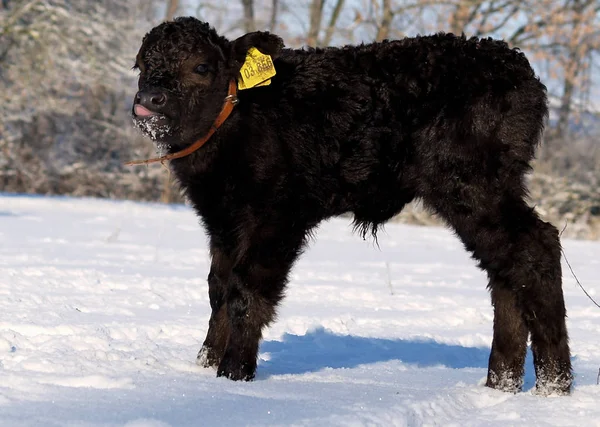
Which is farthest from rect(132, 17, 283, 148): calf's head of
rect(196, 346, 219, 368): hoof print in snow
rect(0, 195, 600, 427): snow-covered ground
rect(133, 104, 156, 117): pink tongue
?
rect(0, 195, 600, 427): snow-covered ground

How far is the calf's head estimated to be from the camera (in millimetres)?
4551

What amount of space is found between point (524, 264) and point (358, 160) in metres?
1.10

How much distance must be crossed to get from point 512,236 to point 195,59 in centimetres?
205

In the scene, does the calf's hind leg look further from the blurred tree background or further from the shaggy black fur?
the blurred tree background

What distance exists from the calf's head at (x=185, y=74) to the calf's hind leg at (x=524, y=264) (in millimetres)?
1441

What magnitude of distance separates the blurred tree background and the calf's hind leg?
18014 mm

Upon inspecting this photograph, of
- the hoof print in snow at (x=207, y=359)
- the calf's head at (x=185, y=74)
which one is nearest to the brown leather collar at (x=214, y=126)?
the calf's head at (x=185, y=74)

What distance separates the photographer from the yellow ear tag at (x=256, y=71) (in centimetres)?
473

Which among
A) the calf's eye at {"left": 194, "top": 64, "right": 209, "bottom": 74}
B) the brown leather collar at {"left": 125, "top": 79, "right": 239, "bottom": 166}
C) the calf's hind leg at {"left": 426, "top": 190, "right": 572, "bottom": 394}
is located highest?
the calf's eye at {"left": 194, "top": 64, "right": 209, "bottom": 74}

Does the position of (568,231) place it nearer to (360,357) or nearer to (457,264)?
(457,264)

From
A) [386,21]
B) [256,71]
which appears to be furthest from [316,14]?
[256,71]

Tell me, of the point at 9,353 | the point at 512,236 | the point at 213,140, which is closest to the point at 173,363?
the point at 9,353

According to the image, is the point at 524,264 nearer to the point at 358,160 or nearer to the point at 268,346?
the point at 358,160

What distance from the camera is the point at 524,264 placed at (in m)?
4.57
